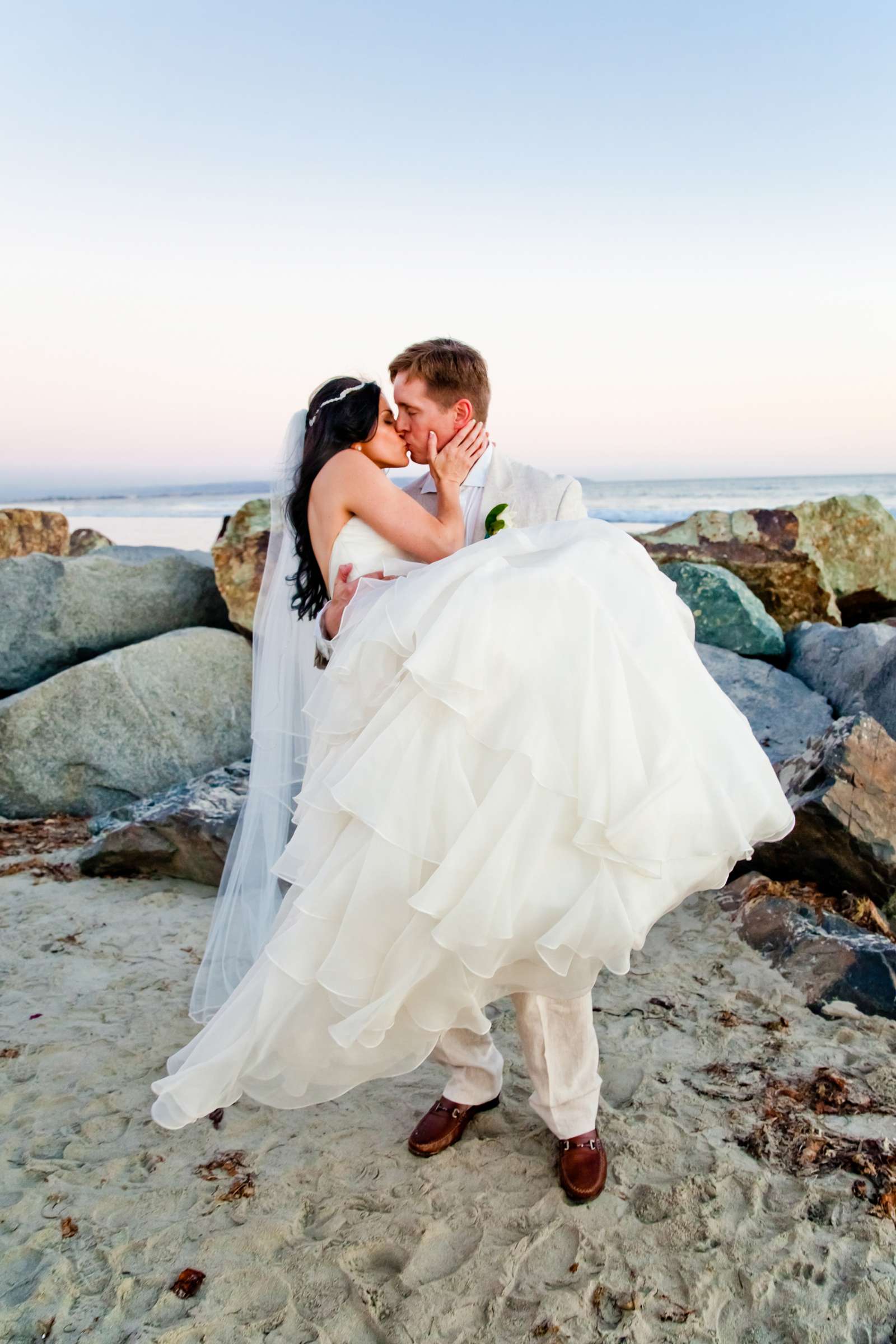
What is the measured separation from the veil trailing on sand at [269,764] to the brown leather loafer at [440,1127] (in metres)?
0.89

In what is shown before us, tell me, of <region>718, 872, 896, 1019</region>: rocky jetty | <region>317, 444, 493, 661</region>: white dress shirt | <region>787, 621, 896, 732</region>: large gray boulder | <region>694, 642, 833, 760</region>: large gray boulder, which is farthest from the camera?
<region>787, 621, 896, 732</region>: large gray boulder

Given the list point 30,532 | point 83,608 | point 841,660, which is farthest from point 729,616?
point 30,532

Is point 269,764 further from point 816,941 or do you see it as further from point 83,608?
point 83,608

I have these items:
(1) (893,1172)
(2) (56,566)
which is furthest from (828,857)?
(2) (56,566)

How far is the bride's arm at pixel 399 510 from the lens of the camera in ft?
10.0

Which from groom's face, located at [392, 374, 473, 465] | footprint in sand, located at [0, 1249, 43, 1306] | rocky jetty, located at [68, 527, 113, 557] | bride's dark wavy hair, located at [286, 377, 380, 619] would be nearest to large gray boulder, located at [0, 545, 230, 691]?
rocky jetty, located at [68, 527, 113, 557]

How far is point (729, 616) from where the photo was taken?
6848 millimetres

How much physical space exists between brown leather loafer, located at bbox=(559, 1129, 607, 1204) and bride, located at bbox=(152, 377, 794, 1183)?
0.49m

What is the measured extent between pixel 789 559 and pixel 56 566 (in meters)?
5.88

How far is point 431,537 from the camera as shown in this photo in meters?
3.06

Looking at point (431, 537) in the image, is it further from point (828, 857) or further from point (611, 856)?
point (828, 857)

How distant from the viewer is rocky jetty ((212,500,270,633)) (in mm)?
7531

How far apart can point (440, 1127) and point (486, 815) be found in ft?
4.00

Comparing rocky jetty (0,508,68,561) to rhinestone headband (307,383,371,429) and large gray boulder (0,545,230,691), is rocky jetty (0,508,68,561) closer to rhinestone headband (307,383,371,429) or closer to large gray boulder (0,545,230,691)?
large gray boulder (0,545,230,691)
